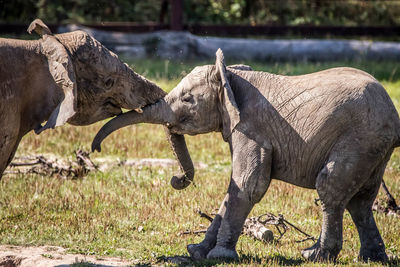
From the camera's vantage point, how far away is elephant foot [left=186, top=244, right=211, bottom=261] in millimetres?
6609

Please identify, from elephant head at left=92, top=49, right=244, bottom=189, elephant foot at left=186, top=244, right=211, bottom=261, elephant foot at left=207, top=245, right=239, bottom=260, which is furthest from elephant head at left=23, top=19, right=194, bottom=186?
elephant foot at left=207, top=245, right=239, bottom=260

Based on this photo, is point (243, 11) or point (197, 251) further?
point (243, 11)

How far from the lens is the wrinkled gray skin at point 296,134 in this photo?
20.5 ft

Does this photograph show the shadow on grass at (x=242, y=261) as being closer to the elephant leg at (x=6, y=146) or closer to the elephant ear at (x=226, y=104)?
the elephant ear at (x=226, y=104)

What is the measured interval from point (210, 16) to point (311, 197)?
14651mm

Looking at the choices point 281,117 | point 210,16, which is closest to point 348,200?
point 281,117

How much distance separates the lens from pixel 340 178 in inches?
247

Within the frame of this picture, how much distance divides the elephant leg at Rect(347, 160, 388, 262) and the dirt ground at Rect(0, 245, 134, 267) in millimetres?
2288

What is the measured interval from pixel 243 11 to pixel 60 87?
57.2ft

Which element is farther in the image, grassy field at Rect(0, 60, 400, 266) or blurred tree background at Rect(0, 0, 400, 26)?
blurred tree background at Rect(0, 0, 400, 26)

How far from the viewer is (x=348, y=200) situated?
6.38m

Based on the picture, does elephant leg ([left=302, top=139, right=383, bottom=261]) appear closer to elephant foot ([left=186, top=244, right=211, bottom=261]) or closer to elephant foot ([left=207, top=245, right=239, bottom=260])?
elephant foot ([left=207, top=245, right=239, bottom=260])

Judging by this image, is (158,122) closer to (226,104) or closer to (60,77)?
(226,104)

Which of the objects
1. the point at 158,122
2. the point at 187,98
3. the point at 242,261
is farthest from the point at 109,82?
the point at 242,261
